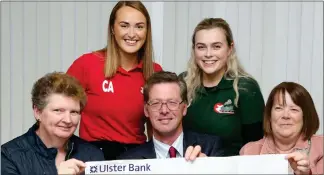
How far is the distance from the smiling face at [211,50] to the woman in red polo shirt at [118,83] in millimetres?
255

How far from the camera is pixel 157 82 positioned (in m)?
2.27

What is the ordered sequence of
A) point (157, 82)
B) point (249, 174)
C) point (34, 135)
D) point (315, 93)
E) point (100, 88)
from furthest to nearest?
point (315, 93)
point (100, 88)
point (157, 82)
point (34, 135)
point (249, 174)

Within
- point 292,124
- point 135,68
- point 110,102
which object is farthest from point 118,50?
point 292,124

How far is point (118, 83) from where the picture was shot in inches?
98.0

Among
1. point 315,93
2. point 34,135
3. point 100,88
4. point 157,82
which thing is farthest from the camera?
point 315,93

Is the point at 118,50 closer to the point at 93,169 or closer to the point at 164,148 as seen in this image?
the point at 164,148

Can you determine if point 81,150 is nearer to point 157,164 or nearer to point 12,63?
point 157,164

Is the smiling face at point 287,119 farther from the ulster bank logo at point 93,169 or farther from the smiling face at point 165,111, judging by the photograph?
the ulster bank logo at point 93,169

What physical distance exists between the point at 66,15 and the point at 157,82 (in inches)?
53.8

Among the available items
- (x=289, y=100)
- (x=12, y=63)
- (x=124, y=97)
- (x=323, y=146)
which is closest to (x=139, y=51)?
(x=124, y=97)

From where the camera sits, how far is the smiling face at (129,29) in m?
2.50

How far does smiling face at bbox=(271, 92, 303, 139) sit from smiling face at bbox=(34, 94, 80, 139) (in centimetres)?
82

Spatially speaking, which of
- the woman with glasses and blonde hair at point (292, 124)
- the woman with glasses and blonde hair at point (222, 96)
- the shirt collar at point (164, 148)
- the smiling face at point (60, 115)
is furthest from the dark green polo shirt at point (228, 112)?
the smiling face at point (60, 115)

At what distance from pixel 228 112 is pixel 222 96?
0.25ft
